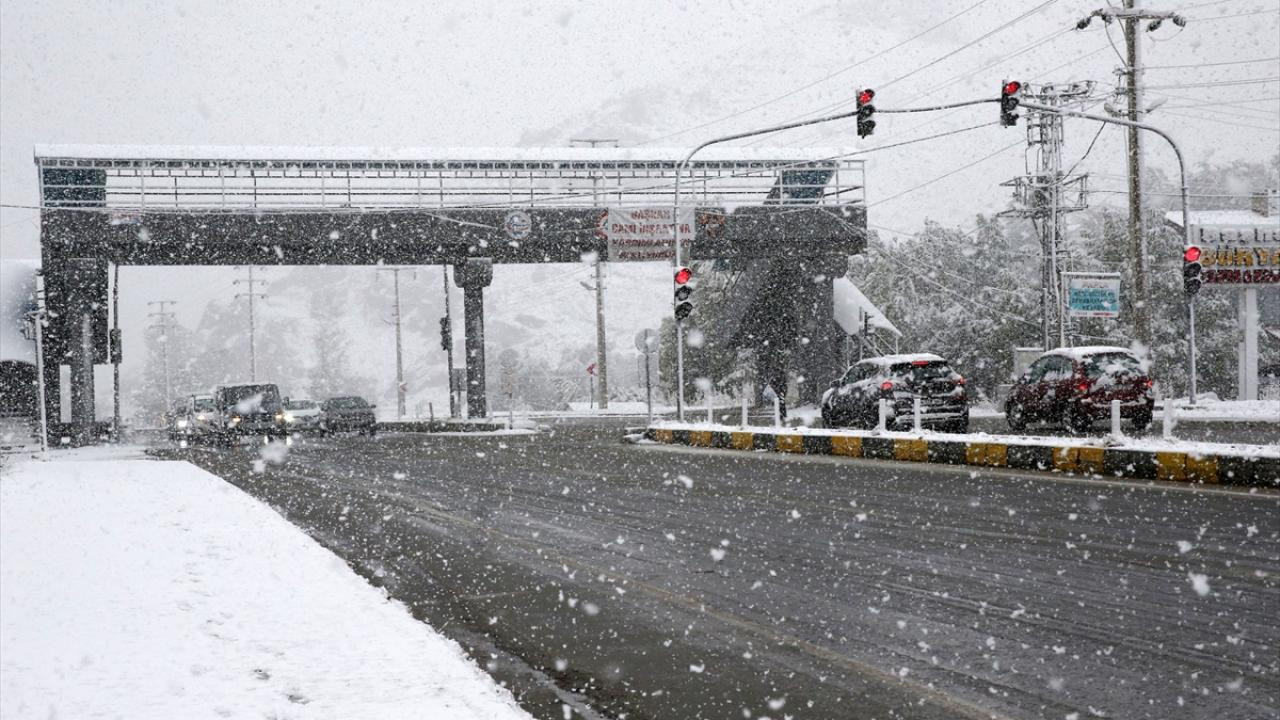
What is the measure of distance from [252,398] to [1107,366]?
25056mm

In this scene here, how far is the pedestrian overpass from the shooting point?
38.9 meters

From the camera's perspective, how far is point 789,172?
4516 centimetres

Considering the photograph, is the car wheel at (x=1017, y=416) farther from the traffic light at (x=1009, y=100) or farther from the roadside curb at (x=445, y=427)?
the roadside curb at (x=445, y=427)

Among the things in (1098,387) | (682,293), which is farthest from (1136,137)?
(682,293)

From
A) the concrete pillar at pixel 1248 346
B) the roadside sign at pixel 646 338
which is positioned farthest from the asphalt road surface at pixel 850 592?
the concrete pillar at pixel 1248 346

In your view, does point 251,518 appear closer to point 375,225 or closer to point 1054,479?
point 1054,479

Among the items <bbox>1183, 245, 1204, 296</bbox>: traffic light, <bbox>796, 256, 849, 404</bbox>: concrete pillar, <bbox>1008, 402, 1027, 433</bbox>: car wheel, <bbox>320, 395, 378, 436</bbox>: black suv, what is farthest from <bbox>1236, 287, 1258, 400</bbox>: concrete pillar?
<bbox>320, 395, 378, 436</bbox>: black suv

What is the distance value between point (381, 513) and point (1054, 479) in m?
8.39

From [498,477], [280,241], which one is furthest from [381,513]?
[280,241]

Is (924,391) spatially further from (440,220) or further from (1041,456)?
(440,220)

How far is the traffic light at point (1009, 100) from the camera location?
23.4 meters

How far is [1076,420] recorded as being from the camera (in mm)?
22406

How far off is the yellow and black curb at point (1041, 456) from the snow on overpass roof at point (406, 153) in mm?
19853

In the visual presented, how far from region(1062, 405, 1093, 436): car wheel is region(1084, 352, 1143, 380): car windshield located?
682 mm
